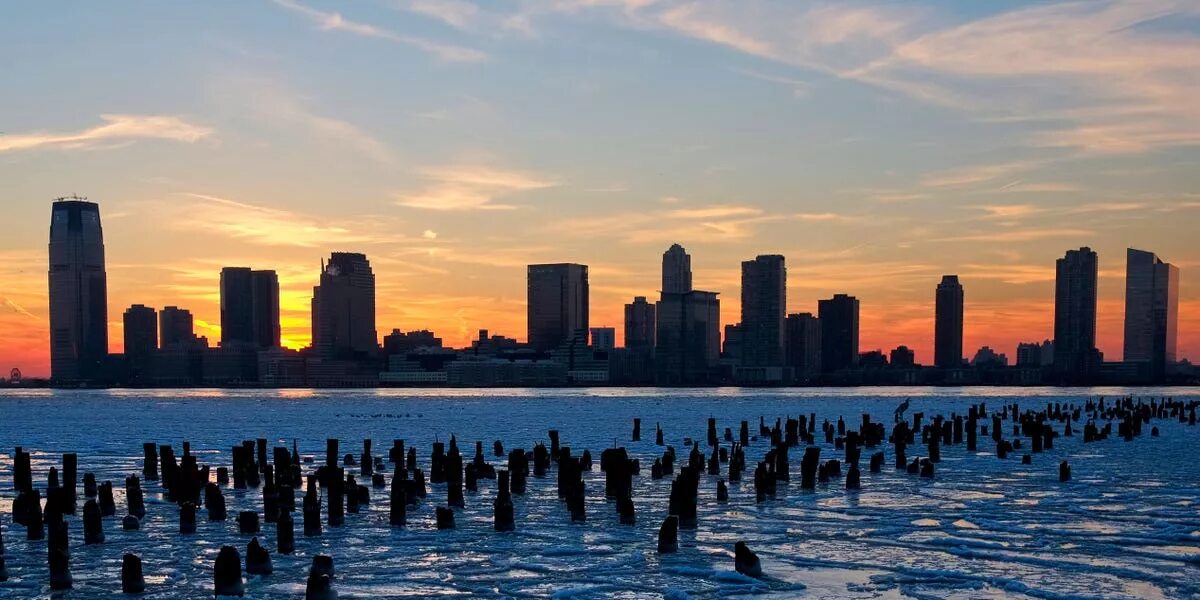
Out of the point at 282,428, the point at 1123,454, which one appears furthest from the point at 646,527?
the point at 282,428

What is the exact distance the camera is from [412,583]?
18.7 m

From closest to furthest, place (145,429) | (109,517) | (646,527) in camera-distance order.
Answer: (646,527)
(109,517)
(145,429)

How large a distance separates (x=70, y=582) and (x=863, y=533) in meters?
16.2

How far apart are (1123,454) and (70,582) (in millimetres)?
43649

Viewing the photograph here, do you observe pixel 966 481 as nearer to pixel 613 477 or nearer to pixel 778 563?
pixel 613 477

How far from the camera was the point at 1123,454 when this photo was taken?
4691cm

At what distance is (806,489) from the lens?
1294 inches

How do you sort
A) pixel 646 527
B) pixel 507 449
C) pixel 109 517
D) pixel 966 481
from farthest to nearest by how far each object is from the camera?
pixel 507 449, pixel 966 481, pixel 109 517, pixel 646 527

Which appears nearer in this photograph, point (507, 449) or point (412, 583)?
point (412, 583)

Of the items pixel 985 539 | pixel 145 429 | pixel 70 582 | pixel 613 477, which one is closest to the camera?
pixel 70 582

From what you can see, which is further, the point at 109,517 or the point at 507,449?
the point at 507,449

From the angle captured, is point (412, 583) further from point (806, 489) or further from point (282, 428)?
point (282, 428)

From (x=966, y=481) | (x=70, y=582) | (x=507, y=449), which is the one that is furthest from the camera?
(x=507, y=449)

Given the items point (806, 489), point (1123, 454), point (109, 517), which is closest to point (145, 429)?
point (109, 517)
